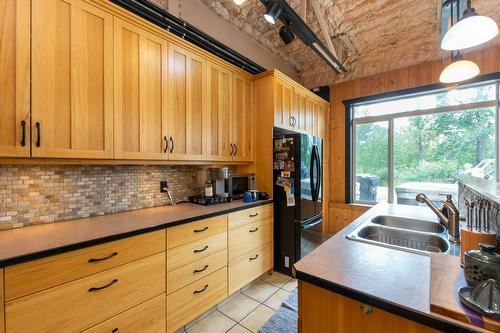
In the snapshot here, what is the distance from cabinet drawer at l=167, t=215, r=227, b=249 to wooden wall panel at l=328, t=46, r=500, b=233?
258cm

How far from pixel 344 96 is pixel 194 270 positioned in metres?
3.57

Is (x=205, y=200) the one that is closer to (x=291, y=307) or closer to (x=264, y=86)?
(x=291, y=307)

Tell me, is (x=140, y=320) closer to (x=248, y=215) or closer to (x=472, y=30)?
(x=248, y=215)

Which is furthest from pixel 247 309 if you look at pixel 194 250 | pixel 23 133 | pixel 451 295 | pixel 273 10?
pixel 273 10

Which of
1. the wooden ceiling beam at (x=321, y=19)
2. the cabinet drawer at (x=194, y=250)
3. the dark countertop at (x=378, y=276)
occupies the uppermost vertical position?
the wooden ceiling beam at (x=321, y=19)

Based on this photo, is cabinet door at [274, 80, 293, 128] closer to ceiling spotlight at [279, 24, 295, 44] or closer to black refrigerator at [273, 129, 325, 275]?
black refrigerator at [273, 129, 325, 275]

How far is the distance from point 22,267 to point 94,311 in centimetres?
45

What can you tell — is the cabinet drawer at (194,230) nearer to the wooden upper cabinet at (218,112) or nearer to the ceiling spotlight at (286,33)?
the wooden upper cabinet at (218,112)

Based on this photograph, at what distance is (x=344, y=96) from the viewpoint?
3760mm

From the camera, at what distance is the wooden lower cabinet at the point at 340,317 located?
693 millimetres

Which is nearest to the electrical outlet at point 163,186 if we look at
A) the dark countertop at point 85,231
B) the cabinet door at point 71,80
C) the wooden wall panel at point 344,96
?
the dark countertop at point 85,231

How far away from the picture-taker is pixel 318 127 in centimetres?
372

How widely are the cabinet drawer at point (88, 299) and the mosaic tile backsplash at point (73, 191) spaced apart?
2.24ft

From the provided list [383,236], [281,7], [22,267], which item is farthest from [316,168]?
[22,267]
